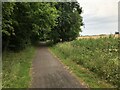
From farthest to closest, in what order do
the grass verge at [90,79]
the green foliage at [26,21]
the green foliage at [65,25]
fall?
the green foliage at [65,25] < the green foliage at [26,21] < the grass verge at [90,79]

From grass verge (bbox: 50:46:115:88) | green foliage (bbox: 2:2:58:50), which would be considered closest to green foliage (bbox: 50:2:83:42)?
green foliage (bbox: 2:2:58:50)

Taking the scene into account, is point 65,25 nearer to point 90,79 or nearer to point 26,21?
point 26,21

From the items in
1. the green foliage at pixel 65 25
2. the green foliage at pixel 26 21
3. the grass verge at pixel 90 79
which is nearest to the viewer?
the grass verge at pixel 90 79

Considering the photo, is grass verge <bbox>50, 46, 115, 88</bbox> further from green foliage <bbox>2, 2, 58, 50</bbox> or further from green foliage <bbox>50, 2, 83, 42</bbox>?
green foliage <bbox>50, 2, 83, 42</bbox>

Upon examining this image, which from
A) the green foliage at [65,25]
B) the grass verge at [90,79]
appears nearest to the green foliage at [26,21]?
the grass verge at [90,79]

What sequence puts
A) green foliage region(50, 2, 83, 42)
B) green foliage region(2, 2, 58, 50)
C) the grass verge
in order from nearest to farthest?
the grass verge < green foliage region(2, 2, 58, 50) < green foliage region(50, 2, 83, 42)

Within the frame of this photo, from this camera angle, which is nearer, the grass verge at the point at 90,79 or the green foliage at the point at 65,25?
the grass verge at the point at 90,79

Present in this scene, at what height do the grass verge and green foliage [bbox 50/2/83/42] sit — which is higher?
green foliage [bbox 50/2/83/42]

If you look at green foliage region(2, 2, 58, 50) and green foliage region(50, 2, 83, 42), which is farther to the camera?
green foliage region(50, 2, 83, 42)

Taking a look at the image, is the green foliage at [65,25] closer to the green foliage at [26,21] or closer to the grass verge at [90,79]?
the green foliage at [26,21]

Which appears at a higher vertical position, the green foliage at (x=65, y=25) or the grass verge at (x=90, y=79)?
the green foliage at (x=65, y=25)

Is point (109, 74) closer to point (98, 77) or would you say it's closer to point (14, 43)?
point (98, 77)

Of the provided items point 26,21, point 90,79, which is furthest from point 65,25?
point 90,79

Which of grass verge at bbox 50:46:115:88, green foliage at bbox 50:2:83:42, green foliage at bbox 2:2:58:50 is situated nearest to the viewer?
grass verge at bbox 50:46:115:88
